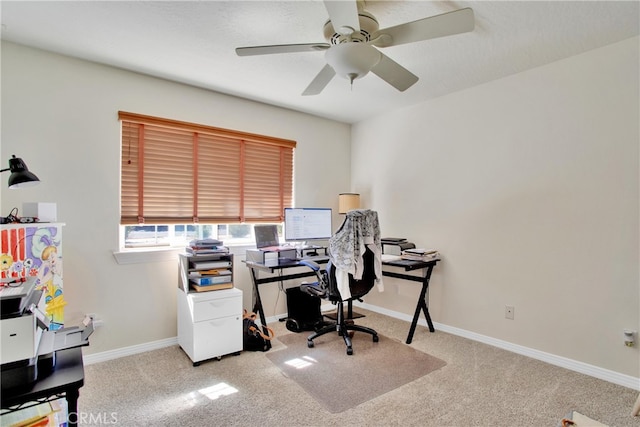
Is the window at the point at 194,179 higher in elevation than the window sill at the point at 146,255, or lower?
higher

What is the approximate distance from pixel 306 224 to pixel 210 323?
1.43m

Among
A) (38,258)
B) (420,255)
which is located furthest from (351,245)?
(38,258)

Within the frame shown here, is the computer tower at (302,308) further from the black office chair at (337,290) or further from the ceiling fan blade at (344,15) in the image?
the ceiling fan blade at (344,15)

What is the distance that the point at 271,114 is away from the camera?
366 centimetres

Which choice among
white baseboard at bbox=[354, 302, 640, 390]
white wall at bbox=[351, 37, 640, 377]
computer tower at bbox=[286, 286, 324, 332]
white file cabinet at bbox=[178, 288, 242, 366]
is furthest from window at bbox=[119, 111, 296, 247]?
white baseboard at bbox=[354, 302, 640, 390]

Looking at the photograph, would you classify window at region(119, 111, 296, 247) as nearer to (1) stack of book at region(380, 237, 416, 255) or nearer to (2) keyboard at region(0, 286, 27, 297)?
(1) stack of book at region(380, 237, 416, 255)

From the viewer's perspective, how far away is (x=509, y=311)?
2.88 meters

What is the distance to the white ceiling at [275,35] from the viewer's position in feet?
6.29

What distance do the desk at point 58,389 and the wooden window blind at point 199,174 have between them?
183 centimetres

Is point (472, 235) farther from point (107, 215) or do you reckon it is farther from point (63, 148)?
point (63, 148)

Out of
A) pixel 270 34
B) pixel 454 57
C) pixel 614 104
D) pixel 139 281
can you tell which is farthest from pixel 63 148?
pixel 614 104

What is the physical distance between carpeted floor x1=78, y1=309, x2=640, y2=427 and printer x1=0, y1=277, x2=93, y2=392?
3.15 feet

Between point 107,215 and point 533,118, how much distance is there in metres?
3.56

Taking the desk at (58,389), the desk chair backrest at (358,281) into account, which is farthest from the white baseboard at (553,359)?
the desk at (58,389)
